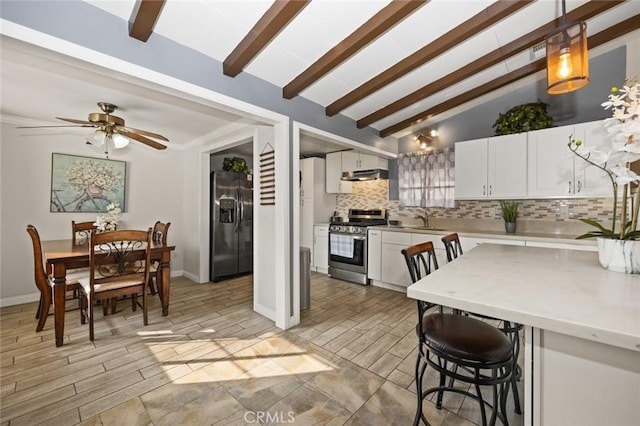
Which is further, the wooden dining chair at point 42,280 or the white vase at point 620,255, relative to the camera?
the wooden dining chair at point 42,280

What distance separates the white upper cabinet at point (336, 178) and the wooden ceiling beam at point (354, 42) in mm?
2398

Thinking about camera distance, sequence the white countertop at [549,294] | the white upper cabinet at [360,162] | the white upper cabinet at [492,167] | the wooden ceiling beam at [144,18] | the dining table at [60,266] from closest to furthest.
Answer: the white countertop at [549,294] → the wooden ceiling beam at [144,18] → the dining table at [60,266] → the white upper cabinet at [492,167] → the white upper cabinet at [360,162]

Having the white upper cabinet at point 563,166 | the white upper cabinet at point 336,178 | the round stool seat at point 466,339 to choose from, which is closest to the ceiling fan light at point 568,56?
the round stool seat at point 466,339

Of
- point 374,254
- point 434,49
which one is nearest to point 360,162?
point 374,254

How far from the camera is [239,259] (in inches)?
185

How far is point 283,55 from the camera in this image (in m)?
2.26

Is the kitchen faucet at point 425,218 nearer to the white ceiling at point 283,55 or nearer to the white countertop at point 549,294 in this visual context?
the white ceiling at point 283,55

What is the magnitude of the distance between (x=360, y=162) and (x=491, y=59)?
7.72 feet

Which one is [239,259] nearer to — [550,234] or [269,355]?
[269,355]

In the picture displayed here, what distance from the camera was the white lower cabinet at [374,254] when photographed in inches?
158

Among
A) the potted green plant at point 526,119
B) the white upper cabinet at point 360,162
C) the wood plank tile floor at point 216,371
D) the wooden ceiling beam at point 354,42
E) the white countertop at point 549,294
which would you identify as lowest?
the wood plank tile floor at point 216,371

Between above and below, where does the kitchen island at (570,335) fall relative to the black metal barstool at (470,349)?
above

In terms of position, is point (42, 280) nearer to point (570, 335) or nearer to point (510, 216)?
point (570, 335)

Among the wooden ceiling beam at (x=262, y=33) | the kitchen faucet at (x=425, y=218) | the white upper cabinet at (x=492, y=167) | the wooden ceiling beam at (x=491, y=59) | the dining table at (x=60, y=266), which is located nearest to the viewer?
the wooden ceiling beam at (x=262, y=33)
